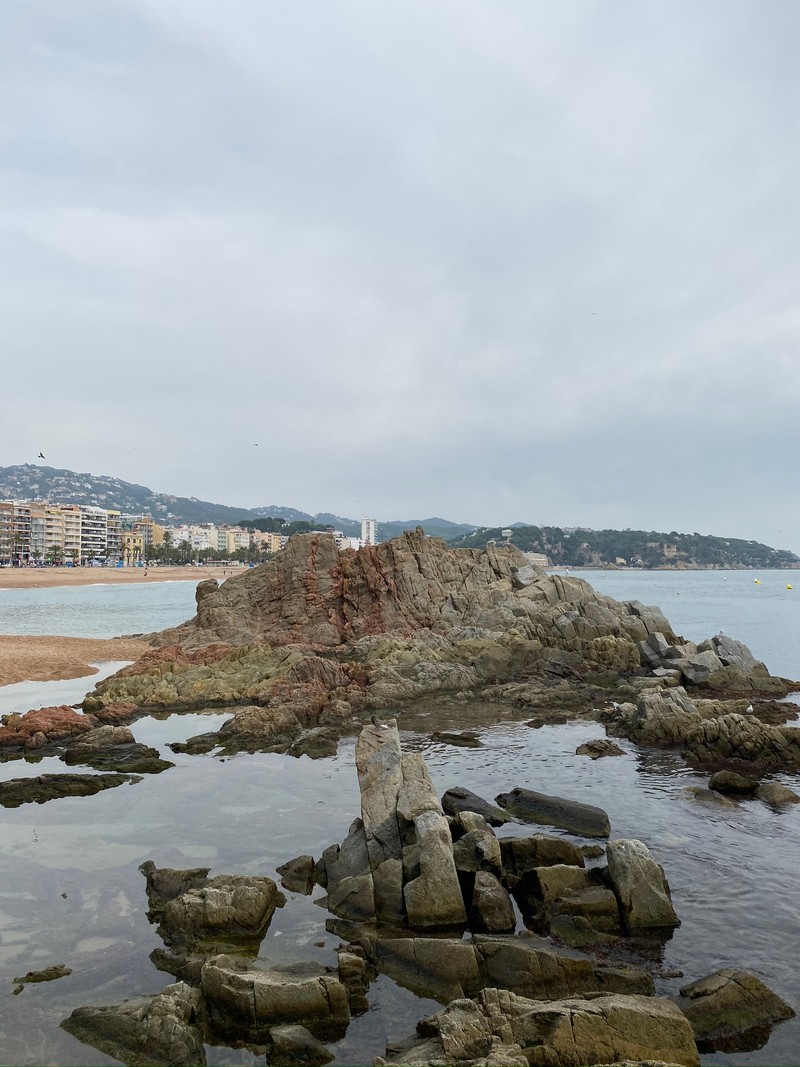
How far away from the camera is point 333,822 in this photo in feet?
47.5

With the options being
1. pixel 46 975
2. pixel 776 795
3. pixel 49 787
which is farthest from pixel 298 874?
pixel 776 795

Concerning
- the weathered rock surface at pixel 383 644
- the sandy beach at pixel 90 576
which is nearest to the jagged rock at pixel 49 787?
the weathered rock surface at pixel 383 644

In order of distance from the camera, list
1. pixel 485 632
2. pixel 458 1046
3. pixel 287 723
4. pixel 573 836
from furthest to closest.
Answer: pixel 485 632 < pixel 287 723 < pixel 573 836 < pixel 458 1046

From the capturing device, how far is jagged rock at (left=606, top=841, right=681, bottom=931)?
10.2m

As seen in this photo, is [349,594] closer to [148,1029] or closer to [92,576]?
[148,1029]

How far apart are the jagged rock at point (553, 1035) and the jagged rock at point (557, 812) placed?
6324 millimetres

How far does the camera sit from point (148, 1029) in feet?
25.1

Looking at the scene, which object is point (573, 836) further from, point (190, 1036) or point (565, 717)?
point (565, 717)

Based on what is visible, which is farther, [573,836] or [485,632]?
[485,632]

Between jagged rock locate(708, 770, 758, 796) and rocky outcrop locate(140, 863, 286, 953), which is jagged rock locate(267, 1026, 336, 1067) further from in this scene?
jagged rock locate(708, 770, 758, 796)

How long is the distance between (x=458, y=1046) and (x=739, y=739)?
49.5 ft

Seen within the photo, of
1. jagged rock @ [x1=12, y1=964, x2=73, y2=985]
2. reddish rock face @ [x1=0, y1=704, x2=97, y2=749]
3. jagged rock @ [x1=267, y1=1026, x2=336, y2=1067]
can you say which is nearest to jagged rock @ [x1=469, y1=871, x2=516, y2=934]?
jagged rock @ [x1=267, y1=1026, x2=336, y2=1067]

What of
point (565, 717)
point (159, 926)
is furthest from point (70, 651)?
point (159, 926)

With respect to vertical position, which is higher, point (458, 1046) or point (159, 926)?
point (458, 1046)
